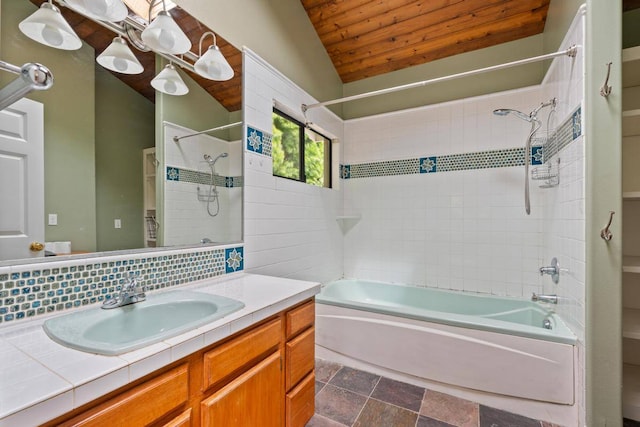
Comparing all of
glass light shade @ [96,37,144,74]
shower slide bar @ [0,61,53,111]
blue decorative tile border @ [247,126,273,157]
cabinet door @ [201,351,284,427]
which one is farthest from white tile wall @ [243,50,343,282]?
shower slide bar @ [0,61,53,111]

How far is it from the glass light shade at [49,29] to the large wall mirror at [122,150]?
0.06 ft

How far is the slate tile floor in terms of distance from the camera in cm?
163

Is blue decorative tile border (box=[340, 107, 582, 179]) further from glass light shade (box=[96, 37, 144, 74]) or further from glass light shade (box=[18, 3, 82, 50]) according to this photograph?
glass light shade (box=[18, 3, 82, 50])

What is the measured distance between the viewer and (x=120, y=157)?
123 cm

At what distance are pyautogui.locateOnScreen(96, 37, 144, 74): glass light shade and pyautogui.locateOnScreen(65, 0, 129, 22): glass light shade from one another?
0.28 ft

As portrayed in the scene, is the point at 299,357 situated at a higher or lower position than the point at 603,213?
lower

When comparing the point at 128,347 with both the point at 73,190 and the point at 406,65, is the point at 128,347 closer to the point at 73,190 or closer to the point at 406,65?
the point at 73,190

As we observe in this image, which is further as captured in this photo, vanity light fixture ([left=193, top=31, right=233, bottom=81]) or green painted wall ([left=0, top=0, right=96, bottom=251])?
vanity light fixture ([left=193, top=31, right=233, bottom=81])

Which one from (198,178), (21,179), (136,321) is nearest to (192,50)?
(198,178)

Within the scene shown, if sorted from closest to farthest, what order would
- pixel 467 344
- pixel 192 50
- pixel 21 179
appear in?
pixel 21 179, pixel 192 50, pixel 467 344

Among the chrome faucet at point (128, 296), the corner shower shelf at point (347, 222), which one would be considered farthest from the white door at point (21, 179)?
the corner shower shelf at point (347, 222)

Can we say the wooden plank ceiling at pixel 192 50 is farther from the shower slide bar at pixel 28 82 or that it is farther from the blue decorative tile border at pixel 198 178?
the shower slide bar at pixel 28 82

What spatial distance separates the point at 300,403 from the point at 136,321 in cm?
85

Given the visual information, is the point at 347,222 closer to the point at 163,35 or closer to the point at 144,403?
the point at 163,35
